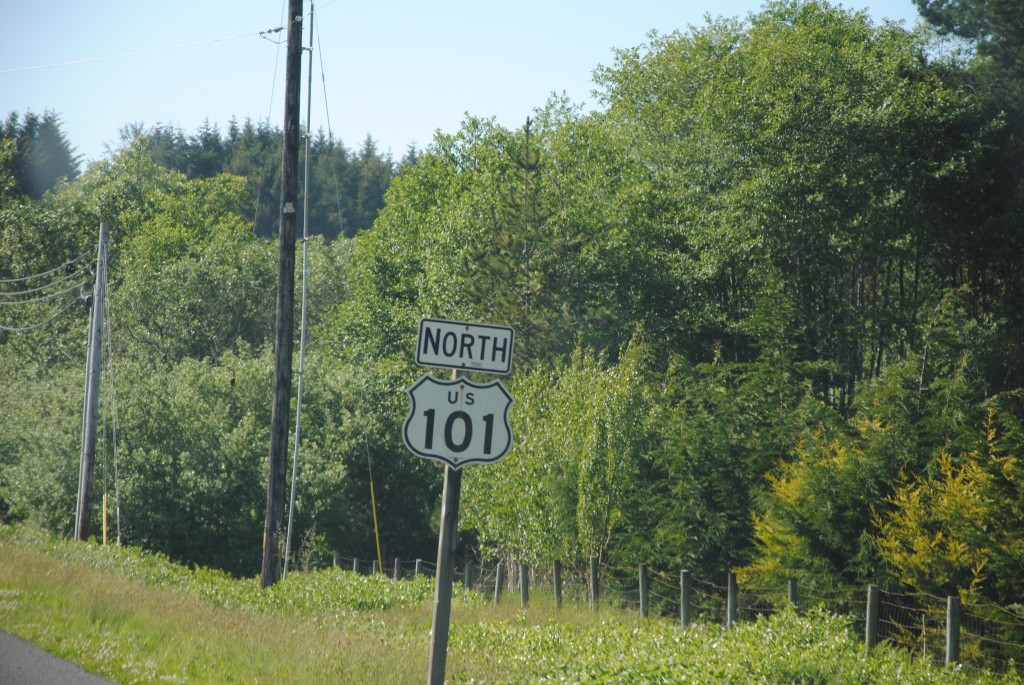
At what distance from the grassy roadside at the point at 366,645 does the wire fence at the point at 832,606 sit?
1511 millimetres

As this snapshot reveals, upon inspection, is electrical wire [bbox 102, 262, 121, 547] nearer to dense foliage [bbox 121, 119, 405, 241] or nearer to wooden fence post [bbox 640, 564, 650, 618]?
wooden fence post [bbox 640, 564, 650, 618]

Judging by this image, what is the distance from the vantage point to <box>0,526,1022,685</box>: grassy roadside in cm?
1029

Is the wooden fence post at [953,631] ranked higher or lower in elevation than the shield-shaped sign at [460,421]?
lower

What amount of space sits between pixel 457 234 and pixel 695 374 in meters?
10.0

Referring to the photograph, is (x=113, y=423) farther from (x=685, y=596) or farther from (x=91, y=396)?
(x=685, y=596)

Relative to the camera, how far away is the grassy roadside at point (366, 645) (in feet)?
33.8

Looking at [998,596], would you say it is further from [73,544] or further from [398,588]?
[73,544]

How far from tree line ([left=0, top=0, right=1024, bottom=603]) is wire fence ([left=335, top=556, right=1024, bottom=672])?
57cm

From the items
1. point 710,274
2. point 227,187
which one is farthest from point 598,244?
point 227,187

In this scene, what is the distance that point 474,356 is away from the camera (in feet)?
26.7

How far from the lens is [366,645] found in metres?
11.8

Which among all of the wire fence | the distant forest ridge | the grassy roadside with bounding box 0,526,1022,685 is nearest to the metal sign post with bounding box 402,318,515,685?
the grassy roadside with bounding box 0,526,1022,685

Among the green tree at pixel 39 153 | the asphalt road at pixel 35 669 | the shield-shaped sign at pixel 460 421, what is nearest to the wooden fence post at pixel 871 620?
the shield-shaped sign at pixel 460 421

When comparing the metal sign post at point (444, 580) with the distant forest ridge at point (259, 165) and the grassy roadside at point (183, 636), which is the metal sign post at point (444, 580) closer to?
the grassy roadside at point (183, 636)
